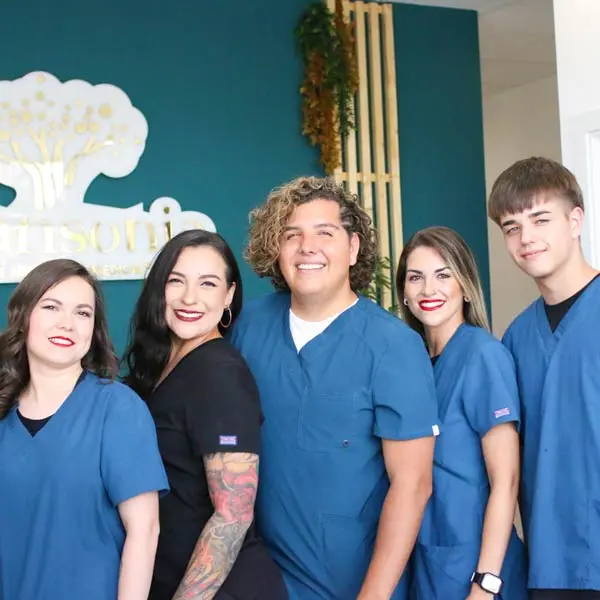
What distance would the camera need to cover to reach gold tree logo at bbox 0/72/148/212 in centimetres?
411

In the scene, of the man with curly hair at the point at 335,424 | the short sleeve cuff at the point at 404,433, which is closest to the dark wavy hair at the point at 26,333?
the man with curly hair at the point at 335,424

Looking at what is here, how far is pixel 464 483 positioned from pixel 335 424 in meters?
0.39

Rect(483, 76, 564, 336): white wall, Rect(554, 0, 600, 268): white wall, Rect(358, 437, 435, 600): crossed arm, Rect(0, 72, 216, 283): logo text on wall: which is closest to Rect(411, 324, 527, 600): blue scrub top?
Rect(358, 437, 435, 600): crossed arm

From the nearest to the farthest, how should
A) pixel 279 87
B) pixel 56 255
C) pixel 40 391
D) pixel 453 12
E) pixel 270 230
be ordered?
pixel 40 391, pixel 270 230, pixel 56 255, pixel 279 87, pixel 453 12

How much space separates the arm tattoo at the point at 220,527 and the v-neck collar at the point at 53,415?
0.28m

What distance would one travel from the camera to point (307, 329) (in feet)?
6.48

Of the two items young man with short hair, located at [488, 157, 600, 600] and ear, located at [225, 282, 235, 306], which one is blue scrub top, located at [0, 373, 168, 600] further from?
young man with short hair, located at [488, 157, 600, 600]

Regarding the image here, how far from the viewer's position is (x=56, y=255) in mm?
4152

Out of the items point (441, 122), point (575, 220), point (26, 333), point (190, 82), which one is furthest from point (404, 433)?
point (441, 122)

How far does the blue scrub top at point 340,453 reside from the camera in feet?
6.01

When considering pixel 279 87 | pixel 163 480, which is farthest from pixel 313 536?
pixel 279 87

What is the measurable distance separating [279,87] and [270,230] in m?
2.97

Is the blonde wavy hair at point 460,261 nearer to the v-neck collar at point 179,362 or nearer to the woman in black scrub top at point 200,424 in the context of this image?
the woman in black scrub top at point 200,424

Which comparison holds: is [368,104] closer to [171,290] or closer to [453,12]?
[453,12]
